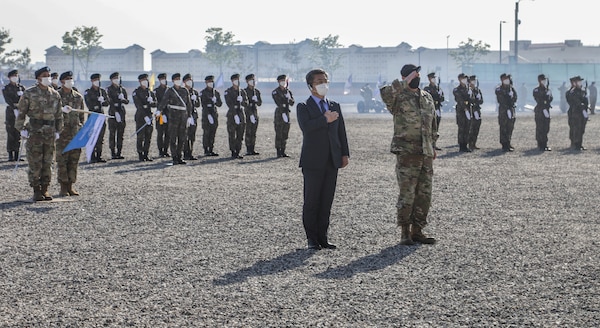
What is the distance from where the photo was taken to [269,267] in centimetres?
823

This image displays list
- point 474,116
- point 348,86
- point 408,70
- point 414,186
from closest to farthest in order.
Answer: point 408,70, point 414,186, point 474,116, point 348,86

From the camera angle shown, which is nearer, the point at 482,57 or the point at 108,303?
the point at 108,303

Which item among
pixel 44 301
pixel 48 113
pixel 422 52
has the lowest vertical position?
pixel 44 301

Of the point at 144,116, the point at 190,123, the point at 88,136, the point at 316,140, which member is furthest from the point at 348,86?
the point at 316,140

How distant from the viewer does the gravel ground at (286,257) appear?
6551mm

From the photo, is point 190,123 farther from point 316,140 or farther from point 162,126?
point 316,140

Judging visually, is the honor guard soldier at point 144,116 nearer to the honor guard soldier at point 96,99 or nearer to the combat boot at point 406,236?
the honor guard soldier at point 96,99

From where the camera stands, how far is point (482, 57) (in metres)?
136

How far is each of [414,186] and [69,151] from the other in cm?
652

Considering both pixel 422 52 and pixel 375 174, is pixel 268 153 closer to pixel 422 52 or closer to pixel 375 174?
pixel 375 174

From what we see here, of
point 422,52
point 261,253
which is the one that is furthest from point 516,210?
point 422,52

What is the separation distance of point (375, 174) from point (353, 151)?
6.12 metres

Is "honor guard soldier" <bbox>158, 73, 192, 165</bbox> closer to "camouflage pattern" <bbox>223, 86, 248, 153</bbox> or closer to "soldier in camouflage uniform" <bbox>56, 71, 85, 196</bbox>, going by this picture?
"camouflage pattern" <bbox>223, 86, 248, 153</bbox>

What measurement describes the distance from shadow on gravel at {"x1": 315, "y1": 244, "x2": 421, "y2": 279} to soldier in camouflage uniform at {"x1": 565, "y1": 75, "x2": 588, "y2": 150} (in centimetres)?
1548
